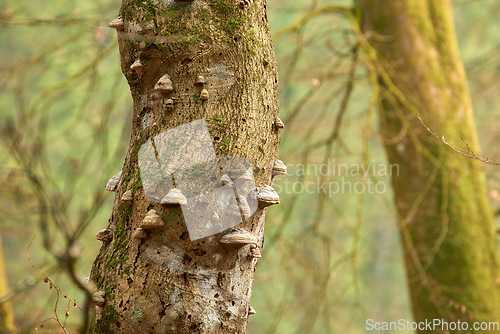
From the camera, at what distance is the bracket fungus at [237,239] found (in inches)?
62.1

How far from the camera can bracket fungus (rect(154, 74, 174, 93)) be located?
1.72 m

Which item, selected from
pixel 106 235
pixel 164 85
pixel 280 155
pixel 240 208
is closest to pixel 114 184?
pixel 106 235

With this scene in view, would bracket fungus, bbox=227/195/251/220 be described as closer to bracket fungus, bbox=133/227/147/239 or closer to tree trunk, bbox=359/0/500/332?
bracket fungus, bbox=133/227/147/239

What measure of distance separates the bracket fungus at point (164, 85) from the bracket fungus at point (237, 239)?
58 cm

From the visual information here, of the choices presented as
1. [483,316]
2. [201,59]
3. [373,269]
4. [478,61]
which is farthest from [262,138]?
[373,269]

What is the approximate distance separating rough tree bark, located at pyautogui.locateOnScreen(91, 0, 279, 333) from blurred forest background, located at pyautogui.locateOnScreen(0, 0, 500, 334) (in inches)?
8.6

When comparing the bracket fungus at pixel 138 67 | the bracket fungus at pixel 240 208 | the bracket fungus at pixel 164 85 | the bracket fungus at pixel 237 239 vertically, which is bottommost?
the bracket fungus at pixel 237 239

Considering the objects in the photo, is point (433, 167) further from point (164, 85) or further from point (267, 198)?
point (164, 85)

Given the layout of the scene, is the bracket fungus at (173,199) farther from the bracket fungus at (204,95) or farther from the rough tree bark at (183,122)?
the bracket fungus at (204,95)

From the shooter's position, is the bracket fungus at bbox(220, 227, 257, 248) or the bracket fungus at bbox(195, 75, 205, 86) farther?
the bracket fungus at bbox(195, 75, 205, 86)

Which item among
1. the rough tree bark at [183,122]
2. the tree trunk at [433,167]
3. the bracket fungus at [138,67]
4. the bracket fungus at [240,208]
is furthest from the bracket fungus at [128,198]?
the tree trunk at [433,167]

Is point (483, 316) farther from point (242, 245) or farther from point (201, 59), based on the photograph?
point (201, 59)

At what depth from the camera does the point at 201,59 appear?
1737mm

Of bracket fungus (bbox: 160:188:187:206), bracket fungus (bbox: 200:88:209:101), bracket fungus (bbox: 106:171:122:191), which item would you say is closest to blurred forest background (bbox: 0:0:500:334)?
bracket fungus (bbox: 106:171:122:191)
